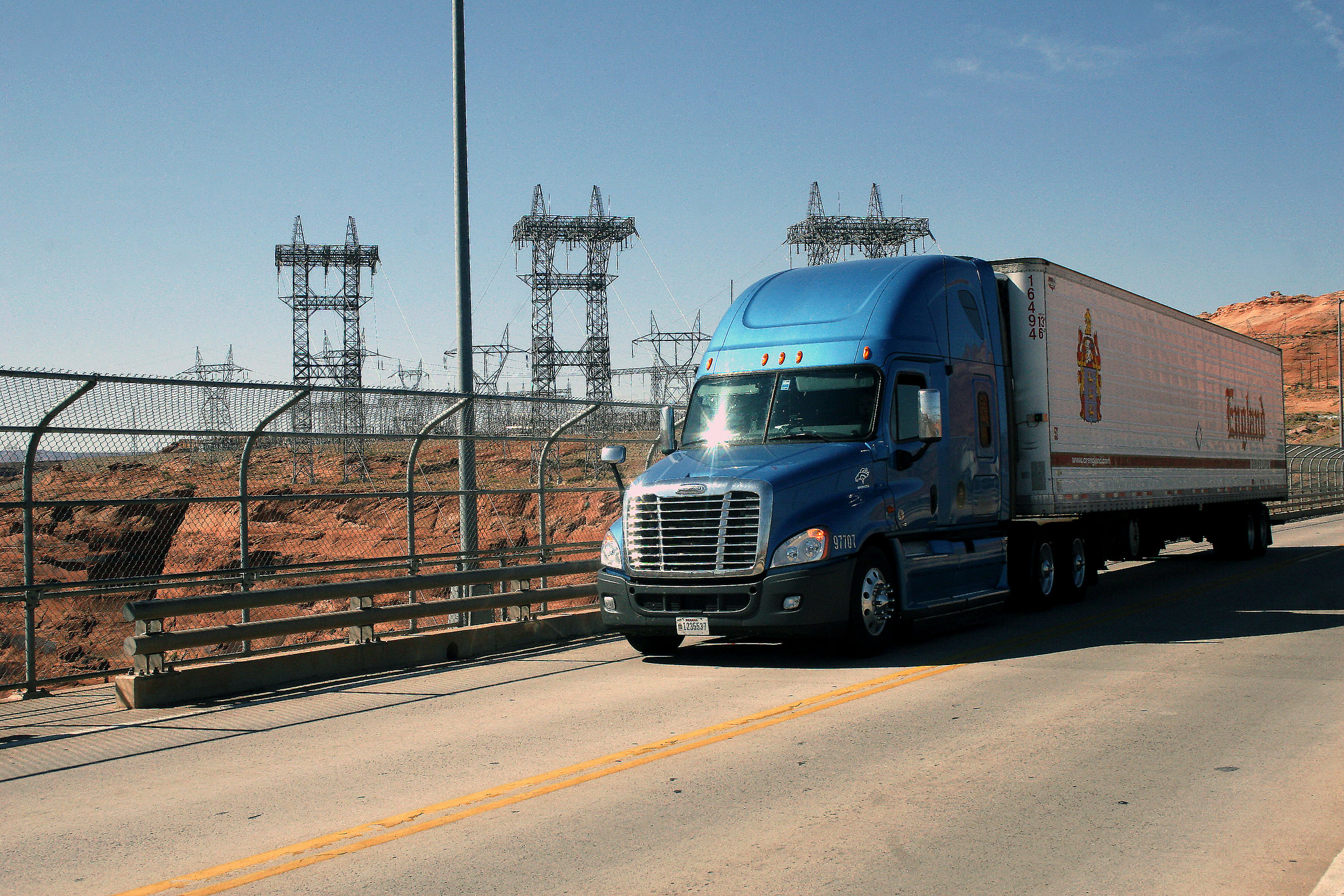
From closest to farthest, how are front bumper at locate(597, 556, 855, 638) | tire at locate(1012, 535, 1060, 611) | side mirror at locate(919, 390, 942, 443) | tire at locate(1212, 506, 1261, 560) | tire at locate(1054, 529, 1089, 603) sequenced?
front bumper at locate(597, 556, 855, 638) < side mirror at locate(919, 390, 942, 443) < tire at locate(1012, 535, 1060, 611) < tire at locate(1054, 529, 1089, 603) < tire at locate(1212, 506, 1261, 560)

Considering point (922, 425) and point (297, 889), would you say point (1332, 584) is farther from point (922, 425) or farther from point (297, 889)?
point (297, 889)

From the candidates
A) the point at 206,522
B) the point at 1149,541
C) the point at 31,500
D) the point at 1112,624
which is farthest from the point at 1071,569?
the point at 206,522

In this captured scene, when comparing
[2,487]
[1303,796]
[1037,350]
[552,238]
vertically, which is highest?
[552,238]

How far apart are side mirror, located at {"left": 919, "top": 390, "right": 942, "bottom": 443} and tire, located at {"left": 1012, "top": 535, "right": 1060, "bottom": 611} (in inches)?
143

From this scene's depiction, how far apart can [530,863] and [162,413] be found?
23.4 ft

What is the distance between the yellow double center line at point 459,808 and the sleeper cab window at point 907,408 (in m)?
3.29

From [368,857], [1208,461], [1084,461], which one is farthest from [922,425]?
[1208,461]

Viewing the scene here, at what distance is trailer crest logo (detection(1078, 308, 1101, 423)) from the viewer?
15516 mm

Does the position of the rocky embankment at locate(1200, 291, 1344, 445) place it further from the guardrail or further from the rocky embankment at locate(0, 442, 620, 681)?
the guardrail

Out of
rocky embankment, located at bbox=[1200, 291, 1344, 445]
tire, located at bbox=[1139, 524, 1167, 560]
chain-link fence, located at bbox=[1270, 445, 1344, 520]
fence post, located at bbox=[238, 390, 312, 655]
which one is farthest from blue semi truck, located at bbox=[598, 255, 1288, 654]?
rocky embankment, located at bbox=[1200, 291, 1344, 445]


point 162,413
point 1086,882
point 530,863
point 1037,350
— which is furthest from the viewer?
point 1037,350

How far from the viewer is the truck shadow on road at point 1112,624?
1171cm

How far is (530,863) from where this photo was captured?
5.37 meters

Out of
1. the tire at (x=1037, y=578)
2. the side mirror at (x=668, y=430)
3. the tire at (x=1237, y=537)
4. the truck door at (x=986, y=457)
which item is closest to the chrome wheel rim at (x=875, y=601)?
the truck door at (x=986, y=457)
